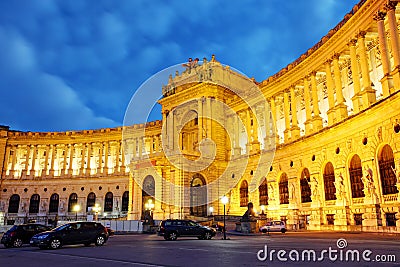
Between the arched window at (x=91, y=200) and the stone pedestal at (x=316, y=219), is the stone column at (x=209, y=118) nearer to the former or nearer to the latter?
the stone pedestal at (x=316, y=219)

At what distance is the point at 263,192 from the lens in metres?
43.8

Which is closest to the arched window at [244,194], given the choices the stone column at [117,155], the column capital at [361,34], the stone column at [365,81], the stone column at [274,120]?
the stone column at [274,120]

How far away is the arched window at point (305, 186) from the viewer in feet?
119

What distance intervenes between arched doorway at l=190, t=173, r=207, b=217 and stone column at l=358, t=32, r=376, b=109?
75.3 feet

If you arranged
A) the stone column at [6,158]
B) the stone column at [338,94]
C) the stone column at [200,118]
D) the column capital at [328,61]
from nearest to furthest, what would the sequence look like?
the stone column at [338,94] < the column capital at [328,61] < the stone column at [200,118] < the stone column at [6,158]

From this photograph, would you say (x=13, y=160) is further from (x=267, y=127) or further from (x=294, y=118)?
(x=294, y=118)

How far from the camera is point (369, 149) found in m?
27.9

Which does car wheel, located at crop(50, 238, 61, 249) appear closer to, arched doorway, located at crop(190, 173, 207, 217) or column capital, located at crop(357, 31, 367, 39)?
arched doorway, located at crop(190, 173, 207, 217)

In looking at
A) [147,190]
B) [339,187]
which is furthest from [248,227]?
[147,190]

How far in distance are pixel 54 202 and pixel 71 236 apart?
2268 inches

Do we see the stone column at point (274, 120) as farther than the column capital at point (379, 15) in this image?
Yes

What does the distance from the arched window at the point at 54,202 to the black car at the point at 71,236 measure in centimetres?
5593

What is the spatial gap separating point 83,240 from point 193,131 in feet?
118

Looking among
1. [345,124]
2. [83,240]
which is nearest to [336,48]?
[345,124]
